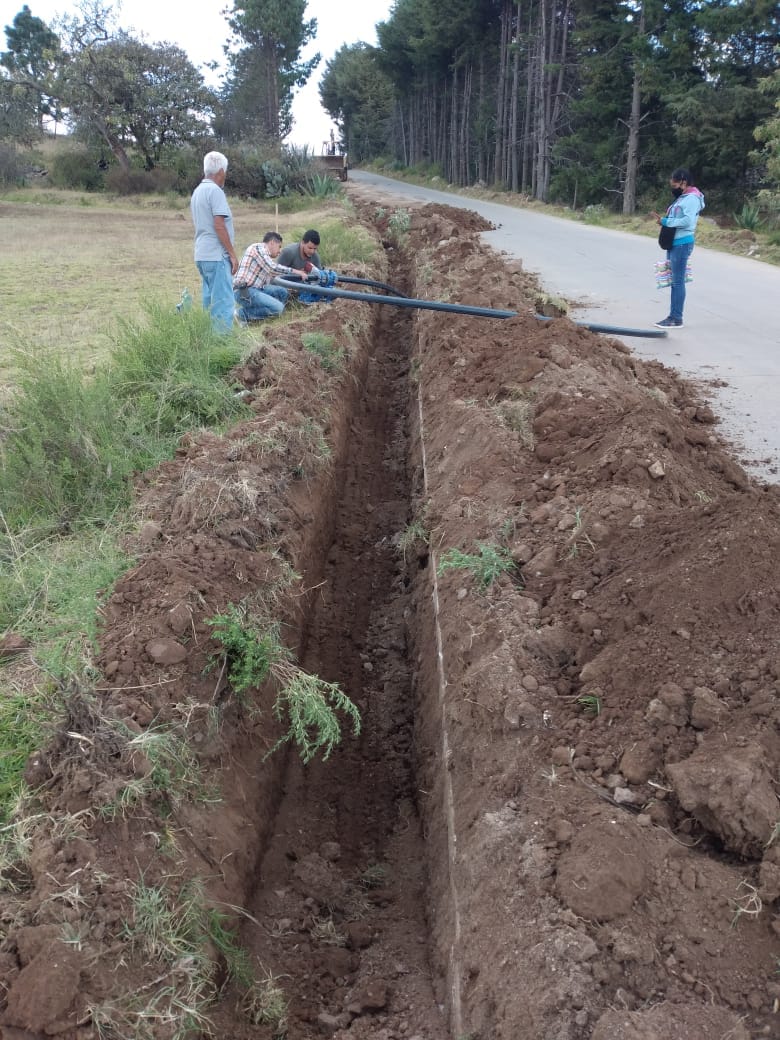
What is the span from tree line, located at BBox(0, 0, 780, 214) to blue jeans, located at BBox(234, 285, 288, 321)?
1347 centimetres

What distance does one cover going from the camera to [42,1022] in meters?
2.06

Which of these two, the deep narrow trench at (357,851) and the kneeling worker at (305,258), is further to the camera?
the kneeling worker at (305,258)

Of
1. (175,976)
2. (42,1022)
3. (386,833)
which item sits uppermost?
(42,1022)

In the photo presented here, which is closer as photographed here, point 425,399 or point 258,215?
point 425,399

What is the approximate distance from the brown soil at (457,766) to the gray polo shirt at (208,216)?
2758 millimetres

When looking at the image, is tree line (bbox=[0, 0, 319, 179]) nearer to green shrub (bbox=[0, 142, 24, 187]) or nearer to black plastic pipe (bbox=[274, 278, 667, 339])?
green shrub (bbox=[0, 142, 24, 187])

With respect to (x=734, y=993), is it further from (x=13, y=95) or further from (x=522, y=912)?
(x=13, y=95)

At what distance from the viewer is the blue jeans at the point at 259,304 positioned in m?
8.41

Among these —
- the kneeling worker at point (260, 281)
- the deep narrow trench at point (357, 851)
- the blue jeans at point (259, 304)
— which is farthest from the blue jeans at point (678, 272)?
the deep narrow trench at point (357, 851)

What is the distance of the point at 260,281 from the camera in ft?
26.9

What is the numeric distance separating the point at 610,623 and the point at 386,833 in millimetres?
1515

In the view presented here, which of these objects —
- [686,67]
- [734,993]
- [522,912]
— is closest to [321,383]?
[522,912]

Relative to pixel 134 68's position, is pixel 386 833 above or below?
below

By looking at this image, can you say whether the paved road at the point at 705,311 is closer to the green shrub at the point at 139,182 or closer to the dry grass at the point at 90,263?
the dry grass at the point at 90,263
